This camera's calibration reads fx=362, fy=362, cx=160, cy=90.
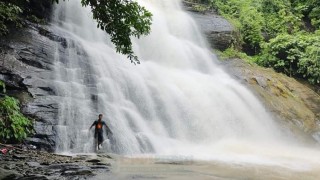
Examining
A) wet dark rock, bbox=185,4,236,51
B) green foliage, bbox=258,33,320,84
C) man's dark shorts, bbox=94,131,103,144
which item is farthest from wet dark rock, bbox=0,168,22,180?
green foliage, bbox=258,33,320,84

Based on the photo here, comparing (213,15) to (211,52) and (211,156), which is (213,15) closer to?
(211,52)

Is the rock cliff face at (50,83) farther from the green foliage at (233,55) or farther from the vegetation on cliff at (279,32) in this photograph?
the vegetation on cliff at (279,32)

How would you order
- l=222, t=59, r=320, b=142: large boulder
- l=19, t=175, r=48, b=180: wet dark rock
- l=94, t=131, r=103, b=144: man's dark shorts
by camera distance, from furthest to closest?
l=222, t=59, r=320, b=142: large boulder
l=94, t=131, r=103, b=144: man's dark shorts
l=19, t=175, r=48, b=180: wet dark rock

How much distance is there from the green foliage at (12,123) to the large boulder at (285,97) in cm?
1243

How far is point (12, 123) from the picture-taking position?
10.4 m

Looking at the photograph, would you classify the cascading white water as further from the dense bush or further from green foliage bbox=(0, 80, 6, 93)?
green foliage bbox=(0, 80, 6, 93)

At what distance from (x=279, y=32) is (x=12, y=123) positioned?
861 inches

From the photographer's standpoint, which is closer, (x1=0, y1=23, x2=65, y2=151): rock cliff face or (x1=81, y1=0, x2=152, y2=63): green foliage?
(x1=81, y1=0, x2=152, y2=63): green foliage

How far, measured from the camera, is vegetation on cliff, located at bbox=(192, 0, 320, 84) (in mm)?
23078

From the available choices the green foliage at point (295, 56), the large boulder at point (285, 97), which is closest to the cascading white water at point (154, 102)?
the large boulder at point (285, 97)

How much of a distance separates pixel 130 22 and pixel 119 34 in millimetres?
308

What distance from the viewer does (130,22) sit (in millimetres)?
6559

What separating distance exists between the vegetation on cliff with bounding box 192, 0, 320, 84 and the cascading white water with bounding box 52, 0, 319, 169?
4.49 metres

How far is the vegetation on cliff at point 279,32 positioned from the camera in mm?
23078
